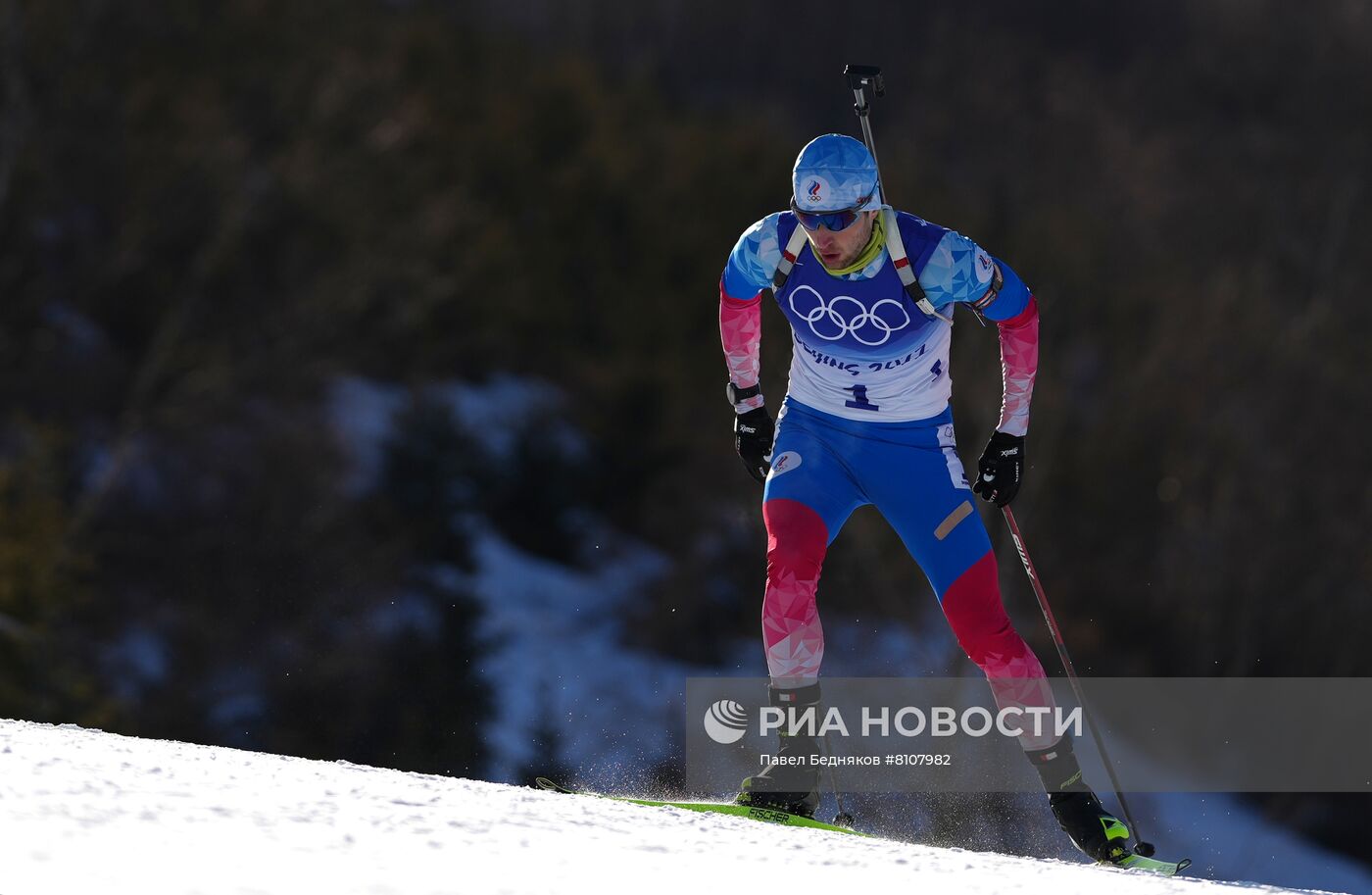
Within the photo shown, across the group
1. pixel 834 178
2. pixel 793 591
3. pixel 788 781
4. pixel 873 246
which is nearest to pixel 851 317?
pixel 873 246

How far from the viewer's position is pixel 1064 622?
83.9 ft

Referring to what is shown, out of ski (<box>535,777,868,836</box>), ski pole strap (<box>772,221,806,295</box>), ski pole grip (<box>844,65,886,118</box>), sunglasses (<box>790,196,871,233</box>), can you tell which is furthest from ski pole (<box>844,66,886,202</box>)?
ski (<box>535,777,868,836</box>)

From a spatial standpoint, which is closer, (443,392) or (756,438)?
(756,438)

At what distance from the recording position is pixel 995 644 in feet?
16.8

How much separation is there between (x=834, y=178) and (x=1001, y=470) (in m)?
1.15

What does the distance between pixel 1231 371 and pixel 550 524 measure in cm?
1413

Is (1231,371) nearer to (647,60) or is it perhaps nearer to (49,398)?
(647,60)

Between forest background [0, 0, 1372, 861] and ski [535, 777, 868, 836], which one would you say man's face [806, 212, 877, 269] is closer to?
ski [535, 777, 868, 836]

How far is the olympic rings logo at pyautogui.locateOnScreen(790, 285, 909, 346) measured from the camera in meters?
5.16

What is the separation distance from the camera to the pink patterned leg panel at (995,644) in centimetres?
509

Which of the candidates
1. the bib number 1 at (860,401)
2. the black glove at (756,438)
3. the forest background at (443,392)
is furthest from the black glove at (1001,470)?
the forest background at (443,392)

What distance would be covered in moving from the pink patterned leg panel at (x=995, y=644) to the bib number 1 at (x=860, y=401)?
611 mm

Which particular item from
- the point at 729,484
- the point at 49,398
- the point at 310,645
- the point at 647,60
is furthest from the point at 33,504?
the point at 647,60

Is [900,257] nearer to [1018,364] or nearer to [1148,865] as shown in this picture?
[1018,364]
